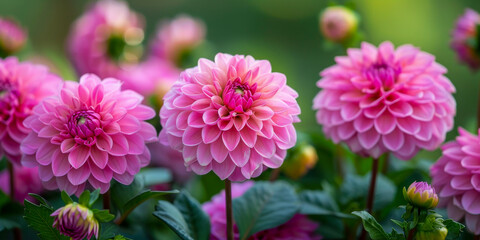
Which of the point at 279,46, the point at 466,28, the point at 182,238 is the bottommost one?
the point at 182,238

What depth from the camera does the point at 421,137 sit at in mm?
579

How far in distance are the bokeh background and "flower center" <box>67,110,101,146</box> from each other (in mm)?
1306

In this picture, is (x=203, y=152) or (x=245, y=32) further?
(x=245, y=32)

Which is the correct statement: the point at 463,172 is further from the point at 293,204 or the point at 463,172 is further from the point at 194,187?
the point at 194,187

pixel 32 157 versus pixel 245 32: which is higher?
pixel 245 32

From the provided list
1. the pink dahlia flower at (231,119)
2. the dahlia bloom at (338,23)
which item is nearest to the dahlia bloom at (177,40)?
the dahlia bloom at (338,23)

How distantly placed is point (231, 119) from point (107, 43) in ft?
2.20

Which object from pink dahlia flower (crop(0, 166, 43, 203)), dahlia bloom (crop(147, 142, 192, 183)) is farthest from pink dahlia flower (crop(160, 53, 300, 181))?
dahlia bloom (crop(147, 142, 192, 183))

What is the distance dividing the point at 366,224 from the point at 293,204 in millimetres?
145

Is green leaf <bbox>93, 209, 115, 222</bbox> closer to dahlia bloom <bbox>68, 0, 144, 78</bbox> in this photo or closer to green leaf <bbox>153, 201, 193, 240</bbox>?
green leaf <bbox>153, 201, 193, 240</bbox>

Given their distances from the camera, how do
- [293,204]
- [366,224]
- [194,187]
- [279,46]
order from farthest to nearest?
[279,46] → [194,187] → [293,204] → [366,224]

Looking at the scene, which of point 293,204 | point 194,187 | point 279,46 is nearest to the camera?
point 293,204

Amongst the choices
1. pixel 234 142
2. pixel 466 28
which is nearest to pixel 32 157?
pixel 234 142

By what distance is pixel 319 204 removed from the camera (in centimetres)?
66
